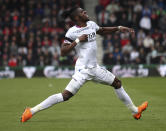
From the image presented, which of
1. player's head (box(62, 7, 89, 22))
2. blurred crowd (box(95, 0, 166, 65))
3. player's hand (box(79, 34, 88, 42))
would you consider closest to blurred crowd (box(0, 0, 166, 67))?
blurred crowd (box(95, 0, 166, 65))

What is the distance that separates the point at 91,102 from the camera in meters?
12.6

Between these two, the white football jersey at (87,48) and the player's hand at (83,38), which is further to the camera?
the white football jersey at (87,48)

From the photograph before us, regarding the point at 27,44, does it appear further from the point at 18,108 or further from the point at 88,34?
the point at 88,34

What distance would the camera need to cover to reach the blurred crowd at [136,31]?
23875 millimetres

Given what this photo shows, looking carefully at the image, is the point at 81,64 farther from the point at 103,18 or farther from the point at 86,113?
the point at 103,18

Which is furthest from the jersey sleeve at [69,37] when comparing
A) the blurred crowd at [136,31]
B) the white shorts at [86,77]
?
the blurred crowd at [136,31]

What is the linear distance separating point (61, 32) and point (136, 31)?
418cm

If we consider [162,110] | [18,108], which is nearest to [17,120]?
[18,108]

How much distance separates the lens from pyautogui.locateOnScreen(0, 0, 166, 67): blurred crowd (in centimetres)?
2384

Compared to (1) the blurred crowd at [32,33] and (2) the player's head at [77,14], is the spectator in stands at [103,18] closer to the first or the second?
(1) the blurred crowd at [32,33]

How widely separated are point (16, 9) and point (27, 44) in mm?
2793

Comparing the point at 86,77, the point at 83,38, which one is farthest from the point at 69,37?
the point at 86,77

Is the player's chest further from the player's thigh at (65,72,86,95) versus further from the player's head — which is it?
the player's thigh at (65,72,86,95)

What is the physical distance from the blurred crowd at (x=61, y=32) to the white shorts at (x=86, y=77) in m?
14.6
